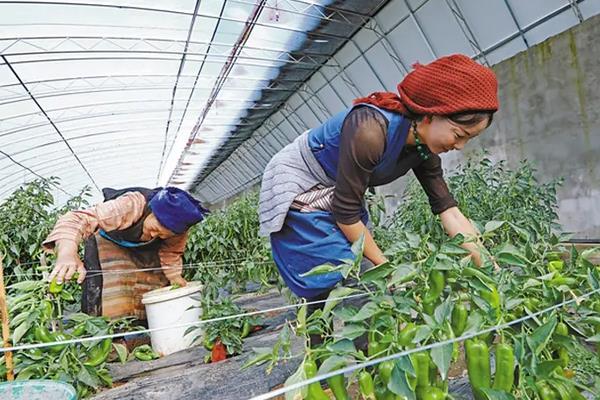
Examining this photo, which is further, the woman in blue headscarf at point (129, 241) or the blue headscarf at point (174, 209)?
the blue headscarf at point (174, 209)

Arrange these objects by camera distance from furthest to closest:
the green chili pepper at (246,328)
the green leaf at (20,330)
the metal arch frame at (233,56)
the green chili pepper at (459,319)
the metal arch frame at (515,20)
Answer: the metal arch frame at (233,56)
the metal arch frame at (515,20)
the green chili pepper at (246,328)
the green leaf at (20,330)
the green chili pepper at (459,319)

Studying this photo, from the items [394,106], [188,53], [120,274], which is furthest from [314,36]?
[394,106]

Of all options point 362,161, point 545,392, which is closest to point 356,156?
point 362,161

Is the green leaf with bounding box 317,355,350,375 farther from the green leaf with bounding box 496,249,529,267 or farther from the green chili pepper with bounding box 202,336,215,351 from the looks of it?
the green chili pepper with bounding box 202,336,215,351

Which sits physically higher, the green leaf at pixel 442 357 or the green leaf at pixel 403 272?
the green leaf at pixel 403 272

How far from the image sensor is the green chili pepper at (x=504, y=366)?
2.45ft

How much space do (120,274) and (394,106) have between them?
5.92ft

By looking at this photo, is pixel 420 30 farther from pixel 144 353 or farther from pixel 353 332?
pixel 353 332

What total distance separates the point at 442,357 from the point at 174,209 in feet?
4.99

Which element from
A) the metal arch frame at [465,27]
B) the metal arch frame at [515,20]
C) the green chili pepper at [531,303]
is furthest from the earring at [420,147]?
the metal arch frame at [465,27]

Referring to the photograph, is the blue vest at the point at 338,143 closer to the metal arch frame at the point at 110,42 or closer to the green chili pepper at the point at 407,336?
the green chili pepper at the point at 407,336

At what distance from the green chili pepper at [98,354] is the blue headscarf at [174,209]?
0.58 m

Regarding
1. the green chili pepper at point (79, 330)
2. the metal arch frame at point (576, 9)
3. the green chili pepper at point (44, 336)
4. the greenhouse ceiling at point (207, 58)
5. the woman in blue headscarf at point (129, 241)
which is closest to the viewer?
the green chili pepper at point (44, 336)

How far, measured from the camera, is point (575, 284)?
886 millimetres
